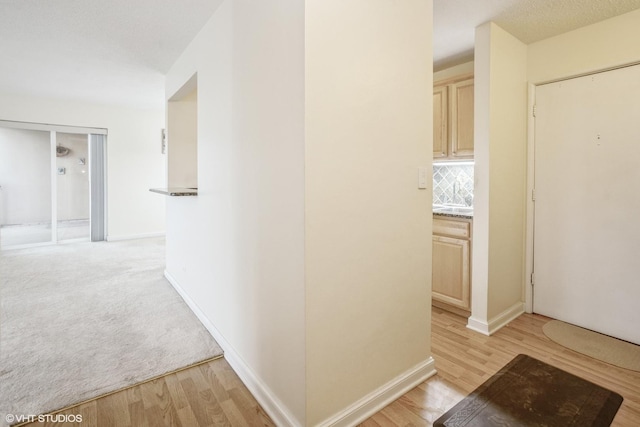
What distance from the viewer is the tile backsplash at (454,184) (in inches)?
136

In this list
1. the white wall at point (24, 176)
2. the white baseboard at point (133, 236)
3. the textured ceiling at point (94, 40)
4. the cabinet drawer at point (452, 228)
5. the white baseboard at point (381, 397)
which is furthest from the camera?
the white baseboard at point (133, 236)

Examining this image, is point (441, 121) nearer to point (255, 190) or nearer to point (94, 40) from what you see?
point (255, 190)

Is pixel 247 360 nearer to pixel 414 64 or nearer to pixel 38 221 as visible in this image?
pixel 414 64

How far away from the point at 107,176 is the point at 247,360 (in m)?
5.51

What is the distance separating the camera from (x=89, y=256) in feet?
16.5

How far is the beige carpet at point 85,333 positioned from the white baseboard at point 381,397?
1.11 metres

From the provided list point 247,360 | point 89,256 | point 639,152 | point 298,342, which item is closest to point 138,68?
point 89,256

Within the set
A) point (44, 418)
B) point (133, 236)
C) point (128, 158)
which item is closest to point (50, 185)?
point (128, 158)

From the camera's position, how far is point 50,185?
227 inches

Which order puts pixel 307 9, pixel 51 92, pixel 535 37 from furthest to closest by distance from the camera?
pixel 51 92 → pixel 535 37 → pixel 307 9

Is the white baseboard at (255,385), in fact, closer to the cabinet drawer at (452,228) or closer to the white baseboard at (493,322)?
the white baseboard at (493,322)

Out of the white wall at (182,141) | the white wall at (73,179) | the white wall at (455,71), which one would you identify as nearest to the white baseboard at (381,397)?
the white wall at (455,71)

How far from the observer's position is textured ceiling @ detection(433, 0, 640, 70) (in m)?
2.30

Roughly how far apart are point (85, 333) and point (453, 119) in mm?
3678
